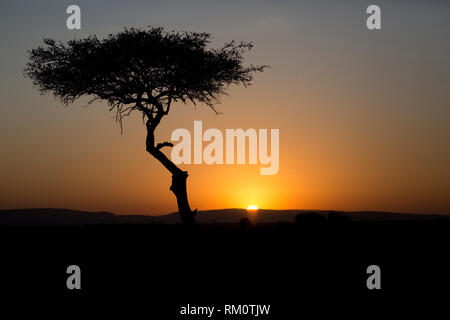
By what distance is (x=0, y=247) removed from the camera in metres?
27.3

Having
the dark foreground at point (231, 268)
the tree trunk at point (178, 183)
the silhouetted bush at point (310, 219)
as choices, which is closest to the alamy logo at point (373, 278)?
the dark foreground at point (231, 268)

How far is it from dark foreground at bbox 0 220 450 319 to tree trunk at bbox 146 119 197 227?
0.88 metres

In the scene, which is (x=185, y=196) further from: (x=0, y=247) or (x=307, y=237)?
(x=0, y=247)

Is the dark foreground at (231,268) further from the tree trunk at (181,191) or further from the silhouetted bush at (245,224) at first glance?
the silhouetted bush at (245,224)

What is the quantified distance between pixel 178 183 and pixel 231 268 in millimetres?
11814

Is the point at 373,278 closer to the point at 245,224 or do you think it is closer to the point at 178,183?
the point at 178,183

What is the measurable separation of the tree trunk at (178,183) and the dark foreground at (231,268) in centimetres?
88

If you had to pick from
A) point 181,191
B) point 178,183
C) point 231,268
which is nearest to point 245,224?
point 181,191

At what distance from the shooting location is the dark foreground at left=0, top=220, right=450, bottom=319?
16.1 meters

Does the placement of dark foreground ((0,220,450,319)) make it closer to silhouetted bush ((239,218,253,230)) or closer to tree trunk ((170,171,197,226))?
tree trunk ((170,171,197,226))

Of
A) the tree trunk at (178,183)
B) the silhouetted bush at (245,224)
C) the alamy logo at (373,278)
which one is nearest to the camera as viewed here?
the alamy logo at (373,278)

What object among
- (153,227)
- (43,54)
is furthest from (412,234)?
(43,54)

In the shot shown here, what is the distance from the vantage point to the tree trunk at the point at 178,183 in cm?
3155
